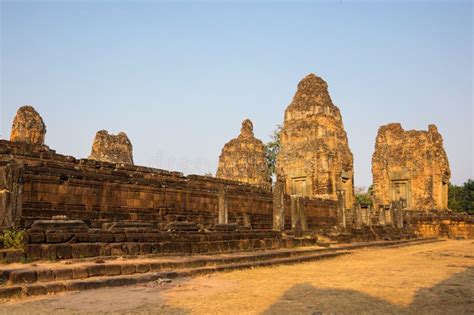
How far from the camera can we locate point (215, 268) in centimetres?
881

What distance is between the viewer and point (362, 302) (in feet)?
19.1

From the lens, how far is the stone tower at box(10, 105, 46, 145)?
23.5m

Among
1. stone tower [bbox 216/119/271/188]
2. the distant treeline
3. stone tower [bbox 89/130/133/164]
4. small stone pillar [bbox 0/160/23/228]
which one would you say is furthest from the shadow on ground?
the distant treeline

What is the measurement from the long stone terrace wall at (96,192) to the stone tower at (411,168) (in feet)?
66.1

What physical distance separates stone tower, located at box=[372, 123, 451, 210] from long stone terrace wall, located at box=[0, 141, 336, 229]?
20158 millimetres

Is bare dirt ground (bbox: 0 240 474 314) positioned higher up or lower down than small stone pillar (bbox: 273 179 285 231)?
lower down

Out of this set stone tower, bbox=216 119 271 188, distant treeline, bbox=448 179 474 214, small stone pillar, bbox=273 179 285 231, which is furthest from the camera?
distant treeline, bbox=448 179 474 214

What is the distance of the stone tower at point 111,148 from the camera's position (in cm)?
3022

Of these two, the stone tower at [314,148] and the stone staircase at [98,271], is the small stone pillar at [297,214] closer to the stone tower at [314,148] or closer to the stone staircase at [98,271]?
the stone staircase at [98,271]

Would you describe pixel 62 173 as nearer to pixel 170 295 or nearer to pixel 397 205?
pixel 170 295

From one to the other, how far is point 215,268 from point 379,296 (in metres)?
3.54

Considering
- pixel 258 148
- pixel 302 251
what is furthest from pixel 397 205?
pixel 302 251

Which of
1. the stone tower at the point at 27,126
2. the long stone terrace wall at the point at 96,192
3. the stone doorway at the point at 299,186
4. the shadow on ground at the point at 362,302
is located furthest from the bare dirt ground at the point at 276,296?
the stone doorway at the point at 299,186

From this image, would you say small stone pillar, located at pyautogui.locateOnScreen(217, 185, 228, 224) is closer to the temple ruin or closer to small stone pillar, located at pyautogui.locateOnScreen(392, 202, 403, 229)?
the temple ruin
